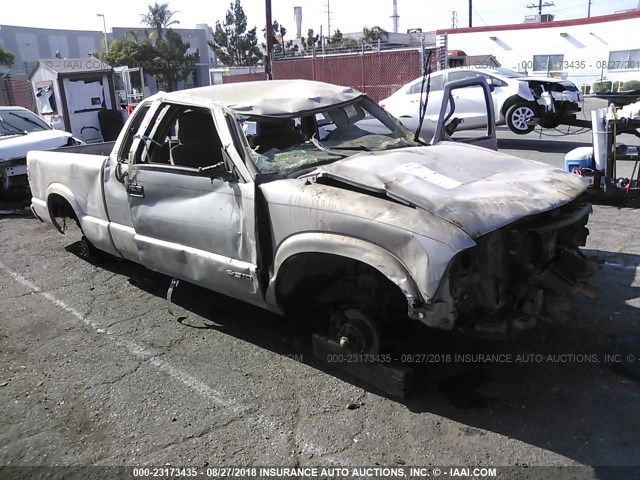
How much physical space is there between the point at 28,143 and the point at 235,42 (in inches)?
2197

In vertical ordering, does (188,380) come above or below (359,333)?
below

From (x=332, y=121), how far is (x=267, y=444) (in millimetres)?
2606

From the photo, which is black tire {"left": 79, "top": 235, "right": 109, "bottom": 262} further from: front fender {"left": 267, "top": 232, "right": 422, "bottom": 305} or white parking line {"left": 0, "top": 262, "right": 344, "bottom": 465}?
front fender {"left": 267, "top": 232, "right": 422, "bottom": 305}

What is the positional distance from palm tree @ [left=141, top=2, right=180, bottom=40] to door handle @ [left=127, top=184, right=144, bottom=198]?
52876mm

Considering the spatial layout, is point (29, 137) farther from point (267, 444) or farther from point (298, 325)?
point (267, 444)

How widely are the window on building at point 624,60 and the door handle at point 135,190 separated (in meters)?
40.2

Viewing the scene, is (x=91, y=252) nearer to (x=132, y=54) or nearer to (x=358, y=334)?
(x=358, y=334)

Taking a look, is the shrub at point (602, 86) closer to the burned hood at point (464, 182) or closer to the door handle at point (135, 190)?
the burned hood at point (464, 182)

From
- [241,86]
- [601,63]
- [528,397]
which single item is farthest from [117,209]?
[601,63]

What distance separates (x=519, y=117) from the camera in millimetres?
13141

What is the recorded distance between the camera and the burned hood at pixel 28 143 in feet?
29.0

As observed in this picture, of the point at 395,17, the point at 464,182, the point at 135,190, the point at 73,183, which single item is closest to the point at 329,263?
the point at 464,182

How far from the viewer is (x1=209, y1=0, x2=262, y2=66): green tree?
60.7 meters

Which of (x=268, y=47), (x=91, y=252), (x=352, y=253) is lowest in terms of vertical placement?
(x=91, y=252)
